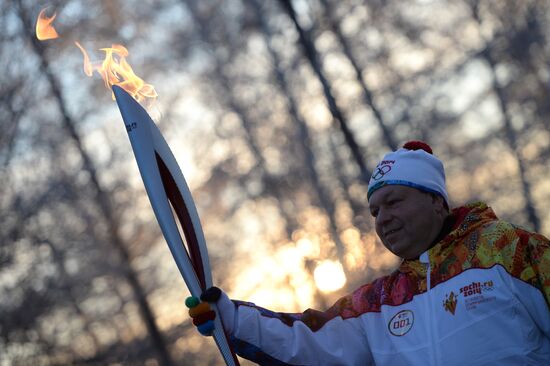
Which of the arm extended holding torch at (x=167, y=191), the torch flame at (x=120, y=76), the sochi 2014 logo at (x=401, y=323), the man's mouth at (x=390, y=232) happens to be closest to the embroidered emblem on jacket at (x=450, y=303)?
the sochi 2014 logo at (x=401, y=323)

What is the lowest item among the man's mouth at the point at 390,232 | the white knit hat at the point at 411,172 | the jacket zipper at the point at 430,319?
the jacket zipper at the point at 430,319

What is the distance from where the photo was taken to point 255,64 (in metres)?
10.5

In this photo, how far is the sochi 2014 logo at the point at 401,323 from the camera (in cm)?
216

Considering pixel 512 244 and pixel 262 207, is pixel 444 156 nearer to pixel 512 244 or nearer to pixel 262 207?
pixel 262 207

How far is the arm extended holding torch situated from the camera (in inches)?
99.3

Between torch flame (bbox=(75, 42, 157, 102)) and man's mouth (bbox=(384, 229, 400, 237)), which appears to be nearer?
man's mouth (bbox=(384, 229, 400, 237))

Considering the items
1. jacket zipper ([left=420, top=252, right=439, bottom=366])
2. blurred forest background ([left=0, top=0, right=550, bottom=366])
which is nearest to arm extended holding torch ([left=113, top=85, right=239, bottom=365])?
jacket zipper ([left=420, top=252, right=439, bottom=366])

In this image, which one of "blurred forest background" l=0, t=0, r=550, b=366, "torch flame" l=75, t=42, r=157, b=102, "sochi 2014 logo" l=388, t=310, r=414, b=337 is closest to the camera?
"sochi 2014 logo" l=388, t=310, r=414, b=337

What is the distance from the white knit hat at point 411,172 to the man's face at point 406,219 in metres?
0.03

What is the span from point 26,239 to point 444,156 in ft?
20.9

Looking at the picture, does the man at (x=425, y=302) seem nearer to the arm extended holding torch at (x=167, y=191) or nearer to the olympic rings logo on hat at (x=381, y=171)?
the olympic rings logo on hat at (x=381, y=171)

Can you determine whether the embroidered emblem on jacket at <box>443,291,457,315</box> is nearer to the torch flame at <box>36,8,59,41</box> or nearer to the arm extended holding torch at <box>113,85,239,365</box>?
the arm extended holding torch at <box>113,85,239,365</box>

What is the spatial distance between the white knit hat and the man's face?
0.03 metres

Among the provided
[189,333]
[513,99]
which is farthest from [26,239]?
[513,99]
